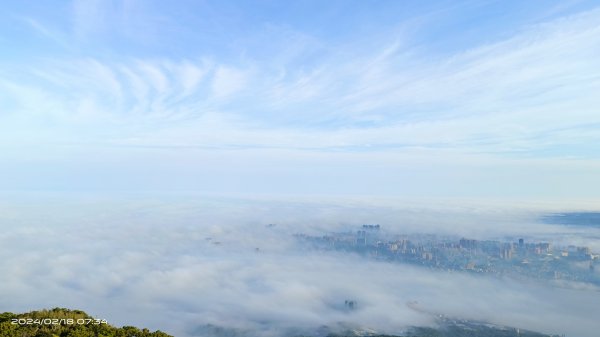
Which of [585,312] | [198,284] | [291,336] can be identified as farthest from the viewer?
[198,284]

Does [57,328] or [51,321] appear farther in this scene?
[51,321]

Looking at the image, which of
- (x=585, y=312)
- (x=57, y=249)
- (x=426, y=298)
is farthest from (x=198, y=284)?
(x=585, y=312)

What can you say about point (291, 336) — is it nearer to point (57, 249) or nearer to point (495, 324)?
point (495, 324)

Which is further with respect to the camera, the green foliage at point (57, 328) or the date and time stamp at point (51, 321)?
the date and time stamp at point (51, 321)

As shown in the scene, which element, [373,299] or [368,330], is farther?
[373,299]

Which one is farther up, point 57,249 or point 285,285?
point 57,249

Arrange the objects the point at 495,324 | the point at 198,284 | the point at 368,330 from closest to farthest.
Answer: the point at 368,330 → the point at 495,324 → the point at 198,284

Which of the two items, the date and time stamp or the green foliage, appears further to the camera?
the date and time stamp
